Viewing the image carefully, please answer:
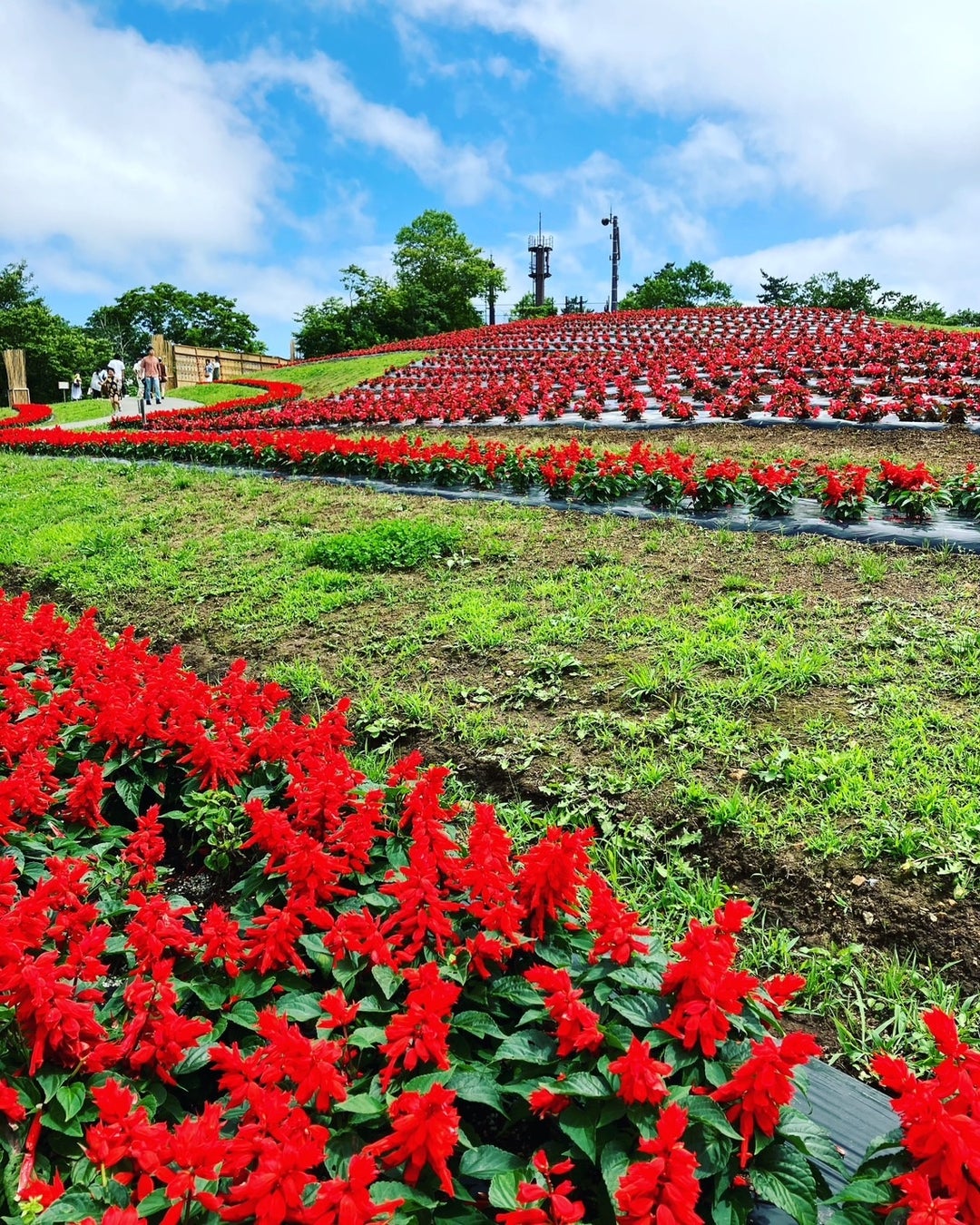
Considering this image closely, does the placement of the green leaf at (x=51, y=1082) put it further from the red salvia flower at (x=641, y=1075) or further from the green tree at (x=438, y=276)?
the green tree at (x=438, y=276)

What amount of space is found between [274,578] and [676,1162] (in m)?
4.65

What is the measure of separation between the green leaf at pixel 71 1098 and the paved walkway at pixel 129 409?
18.8 m

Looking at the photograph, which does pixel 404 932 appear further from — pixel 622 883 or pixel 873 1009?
pixel 873 1009

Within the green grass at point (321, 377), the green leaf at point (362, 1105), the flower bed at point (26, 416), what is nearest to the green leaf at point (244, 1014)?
the green leaf at point (362, 1105)

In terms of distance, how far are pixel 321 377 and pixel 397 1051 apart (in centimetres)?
2348

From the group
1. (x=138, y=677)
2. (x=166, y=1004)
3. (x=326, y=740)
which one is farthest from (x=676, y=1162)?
(x=138, y=677)

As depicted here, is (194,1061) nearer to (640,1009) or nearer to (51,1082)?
(51,1082)

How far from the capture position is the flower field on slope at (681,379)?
9.84 meters

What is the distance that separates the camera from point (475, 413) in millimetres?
11844

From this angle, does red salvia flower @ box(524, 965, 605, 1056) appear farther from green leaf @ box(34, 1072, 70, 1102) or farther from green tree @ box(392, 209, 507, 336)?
green tree @ box(392, 209, 507, 336)

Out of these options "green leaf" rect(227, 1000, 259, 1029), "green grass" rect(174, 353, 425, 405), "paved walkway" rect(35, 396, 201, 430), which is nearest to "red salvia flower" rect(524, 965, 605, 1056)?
"green leaf" rect(227, 1000, 259, 1029)

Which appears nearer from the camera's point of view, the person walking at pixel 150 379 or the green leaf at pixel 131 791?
the green leaf at pixel 131 791

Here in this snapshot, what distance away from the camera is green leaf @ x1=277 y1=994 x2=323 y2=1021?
169cm

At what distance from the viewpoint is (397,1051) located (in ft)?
4.81
